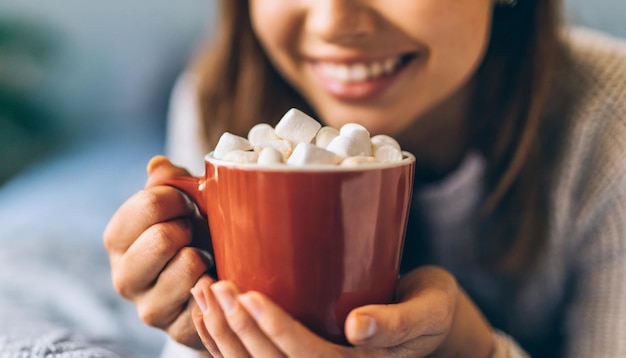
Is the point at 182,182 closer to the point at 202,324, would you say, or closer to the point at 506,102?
the point at 202,324

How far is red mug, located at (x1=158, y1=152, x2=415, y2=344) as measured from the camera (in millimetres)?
378

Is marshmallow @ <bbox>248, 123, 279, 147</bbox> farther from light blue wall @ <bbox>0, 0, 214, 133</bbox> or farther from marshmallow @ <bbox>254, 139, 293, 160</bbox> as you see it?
light blue wall @ <bbox>0, 0, 214, 133</bbox>

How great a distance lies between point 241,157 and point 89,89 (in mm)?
1398

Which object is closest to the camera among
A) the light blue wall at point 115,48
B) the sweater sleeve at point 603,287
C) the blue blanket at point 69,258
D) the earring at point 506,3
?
the blue blanket at point 69,258

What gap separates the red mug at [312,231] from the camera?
1.24 feet

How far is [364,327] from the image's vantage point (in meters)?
0.38

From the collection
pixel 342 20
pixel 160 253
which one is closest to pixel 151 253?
pixel 160 253

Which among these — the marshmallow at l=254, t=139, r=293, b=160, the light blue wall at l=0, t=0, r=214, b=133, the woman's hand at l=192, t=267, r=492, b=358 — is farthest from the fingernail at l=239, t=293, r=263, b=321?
the light blue wall at l=0, t=0, r=214, b=133

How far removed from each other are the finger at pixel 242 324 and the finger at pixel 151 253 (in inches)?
3.2

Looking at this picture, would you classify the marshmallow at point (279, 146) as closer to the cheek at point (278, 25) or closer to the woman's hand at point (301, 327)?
the woman's hand at point (301, 327)

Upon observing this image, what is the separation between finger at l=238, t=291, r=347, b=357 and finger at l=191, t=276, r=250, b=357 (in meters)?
0.03

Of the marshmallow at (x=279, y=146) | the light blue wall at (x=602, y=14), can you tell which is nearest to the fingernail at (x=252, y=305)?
the marshmallow at (x=279, y=146)

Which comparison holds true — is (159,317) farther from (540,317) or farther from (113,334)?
(540,317)

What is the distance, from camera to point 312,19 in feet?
2.24
